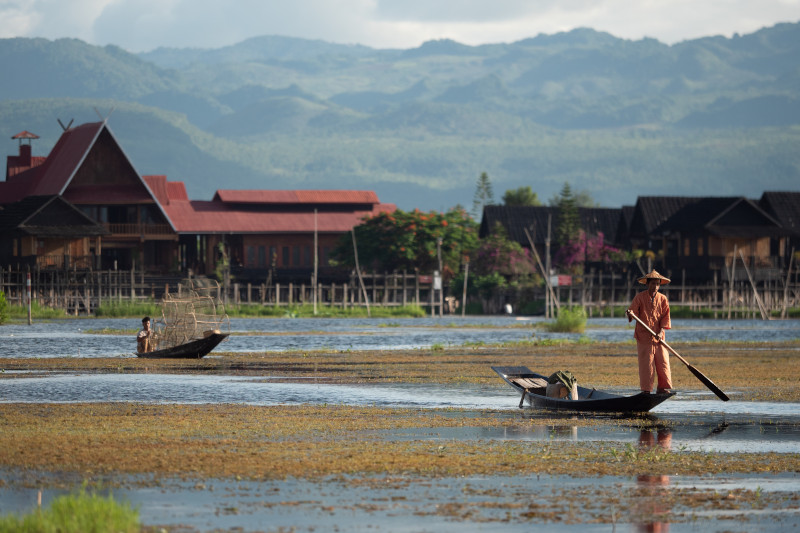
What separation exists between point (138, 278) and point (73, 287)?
14.4 feet

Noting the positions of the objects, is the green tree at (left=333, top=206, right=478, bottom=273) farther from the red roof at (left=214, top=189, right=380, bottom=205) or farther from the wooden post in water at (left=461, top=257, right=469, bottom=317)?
the red roof at (left=214, top=189, right=380, bottom=205)

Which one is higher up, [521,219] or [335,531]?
[521,219]

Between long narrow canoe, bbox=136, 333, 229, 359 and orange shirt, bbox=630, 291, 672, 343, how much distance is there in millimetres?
14968

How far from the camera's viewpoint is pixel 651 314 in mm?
20094

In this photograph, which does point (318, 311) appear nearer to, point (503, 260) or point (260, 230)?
point (260, 230)

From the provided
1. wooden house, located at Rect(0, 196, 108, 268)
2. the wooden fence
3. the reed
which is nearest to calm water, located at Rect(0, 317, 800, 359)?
the reed

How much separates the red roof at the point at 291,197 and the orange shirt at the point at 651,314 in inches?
2361

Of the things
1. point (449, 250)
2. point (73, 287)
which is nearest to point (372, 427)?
point (73, 287)

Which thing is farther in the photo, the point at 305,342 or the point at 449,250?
the point at 449,250

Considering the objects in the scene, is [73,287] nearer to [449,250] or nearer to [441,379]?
[449,250]

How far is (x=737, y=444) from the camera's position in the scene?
662 inches

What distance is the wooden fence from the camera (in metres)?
63.9

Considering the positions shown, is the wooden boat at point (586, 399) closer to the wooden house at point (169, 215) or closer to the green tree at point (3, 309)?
the green tree at point (3, 309)

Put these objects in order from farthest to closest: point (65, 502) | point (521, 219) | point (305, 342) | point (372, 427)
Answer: point (521, 219) < point (305, 342) < point (372, 427) < point (65, 502)
